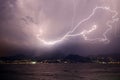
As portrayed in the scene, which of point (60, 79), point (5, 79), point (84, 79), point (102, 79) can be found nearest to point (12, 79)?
point (5, 79)

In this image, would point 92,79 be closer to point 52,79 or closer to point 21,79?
point 52,79

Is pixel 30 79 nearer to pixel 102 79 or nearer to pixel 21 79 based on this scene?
pixel 21 79

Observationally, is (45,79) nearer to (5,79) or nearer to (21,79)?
(21,79)

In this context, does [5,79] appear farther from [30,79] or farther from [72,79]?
[72,79]

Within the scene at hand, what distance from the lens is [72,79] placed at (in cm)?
A: 7919

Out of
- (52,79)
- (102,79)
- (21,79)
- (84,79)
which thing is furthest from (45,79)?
(102,79)

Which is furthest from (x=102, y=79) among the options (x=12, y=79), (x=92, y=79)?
(x=12, y=79)

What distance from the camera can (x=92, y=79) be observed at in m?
78.9

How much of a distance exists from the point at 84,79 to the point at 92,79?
290 cm

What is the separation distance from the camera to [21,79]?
8088 centimetres

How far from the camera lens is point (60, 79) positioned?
80.8 meters

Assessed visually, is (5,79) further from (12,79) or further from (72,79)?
(72,79)

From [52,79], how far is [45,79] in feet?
7.72

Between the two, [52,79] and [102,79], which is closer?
[102,79]
